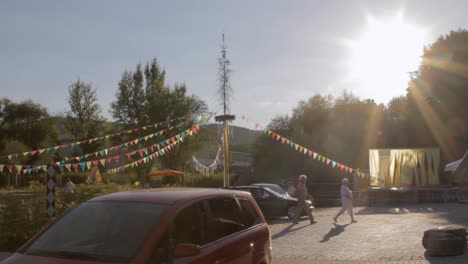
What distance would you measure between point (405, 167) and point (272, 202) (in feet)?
49.9

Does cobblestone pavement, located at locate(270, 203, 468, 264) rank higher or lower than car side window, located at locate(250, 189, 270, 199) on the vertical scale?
lower

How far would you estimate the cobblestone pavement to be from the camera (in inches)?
448

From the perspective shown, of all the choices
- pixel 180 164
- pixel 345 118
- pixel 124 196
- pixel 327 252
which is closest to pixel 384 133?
pixel 345 118

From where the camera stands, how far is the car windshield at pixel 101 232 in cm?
504

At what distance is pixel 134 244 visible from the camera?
503cm

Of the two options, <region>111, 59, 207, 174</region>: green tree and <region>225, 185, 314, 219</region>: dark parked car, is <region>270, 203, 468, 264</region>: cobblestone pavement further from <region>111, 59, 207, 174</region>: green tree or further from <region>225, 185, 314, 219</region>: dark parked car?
<region>111, 59, 207, 174</region>: green tree

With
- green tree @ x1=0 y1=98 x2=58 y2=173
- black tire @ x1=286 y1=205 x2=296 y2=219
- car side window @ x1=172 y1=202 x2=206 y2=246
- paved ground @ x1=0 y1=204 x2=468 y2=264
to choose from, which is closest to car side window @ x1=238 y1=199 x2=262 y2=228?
car side window @ x1=172 y1=202 x2=206 y2=246

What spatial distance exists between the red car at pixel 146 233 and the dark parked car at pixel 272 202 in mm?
15193

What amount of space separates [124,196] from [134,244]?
0.96 m

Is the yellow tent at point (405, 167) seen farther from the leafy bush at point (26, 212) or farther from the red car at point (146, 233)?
the red car at point (146, 233)

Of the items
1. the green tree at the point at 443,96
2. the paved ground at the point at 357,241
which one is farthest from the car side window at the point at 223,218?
the green tree at the point at 443,96

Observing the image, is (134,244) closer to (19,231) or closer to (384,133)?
(19,231)

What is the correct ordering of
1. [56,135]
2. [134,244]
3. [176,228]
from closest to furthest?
[134,244] → [176,228] → [56,135]

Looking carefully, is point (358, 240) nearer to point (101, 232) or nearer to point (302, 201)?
point (302, 201)
